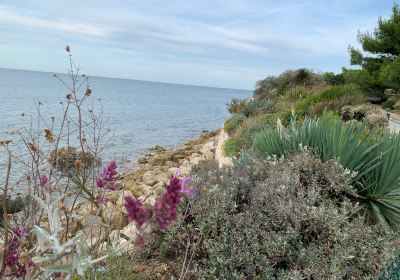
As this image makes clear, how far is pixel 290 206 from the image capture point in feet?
11.9

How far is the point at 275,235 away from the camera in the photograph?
10.9 ft

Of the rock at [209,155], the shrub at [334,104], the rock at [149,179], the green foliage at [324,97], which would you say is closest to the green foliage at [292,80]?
the green foliage at [324,97]

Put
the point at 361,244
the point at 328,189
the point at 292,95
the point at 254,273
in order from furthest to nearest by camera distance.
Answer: the point at 292,95 < the point at 328,189 < the point at 361,244 < the point at 254,273

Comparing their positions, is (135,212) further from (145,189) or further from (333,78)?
(333,78)

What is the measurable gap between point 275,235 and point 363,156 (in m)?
2.42

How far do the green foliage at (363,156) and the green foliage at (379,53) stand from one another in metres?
20.2

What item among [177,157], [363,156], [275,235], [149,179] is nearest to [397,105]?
[177,157]

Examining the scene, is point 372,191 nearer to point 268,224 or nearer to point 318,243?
point 318,243

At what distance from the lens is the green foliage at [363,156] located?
4.77 m

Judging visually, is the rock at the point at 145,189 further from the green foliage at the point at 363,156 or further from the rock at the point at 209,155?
the green foliage at the point at 363,156

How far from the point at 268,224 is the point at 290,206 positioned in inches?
10.4

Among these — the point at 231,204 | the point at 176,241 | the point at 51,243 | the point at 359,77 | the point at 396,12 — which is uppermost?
the point at 396,12

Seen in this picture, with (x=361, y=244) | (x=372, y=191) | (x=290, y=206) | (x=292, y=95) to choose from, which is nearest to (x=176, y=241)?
(x=290, y=206)

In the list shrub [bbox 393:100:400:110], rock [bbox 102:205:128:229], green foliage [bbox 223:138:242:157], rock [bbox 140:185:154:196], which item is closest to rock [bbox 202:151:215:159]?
green foliage [bbox 223:138:242:157]
